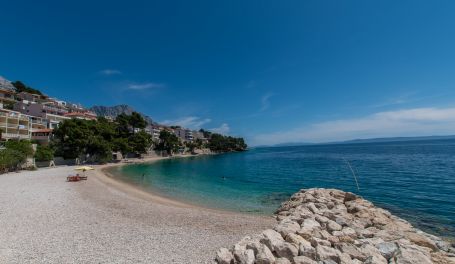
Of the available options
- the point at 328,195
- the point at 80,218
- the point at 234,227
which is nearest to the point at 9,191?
the point at 80,218

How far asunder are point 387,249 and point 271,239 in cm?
437

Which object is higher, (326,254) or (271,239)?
(271,239)

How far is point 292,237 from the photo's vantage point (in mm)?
9750

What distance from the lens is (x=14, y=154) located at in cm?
4109

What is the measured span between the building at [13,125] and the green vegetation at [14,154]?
500 inches

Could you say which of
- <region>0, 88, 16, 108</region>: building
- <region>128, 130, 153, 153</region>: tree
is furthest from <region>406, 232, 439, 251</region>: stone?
<region>0, 88, 16, 108</region>: building

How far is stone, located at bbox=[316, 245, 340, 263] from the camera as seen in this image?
8.21m

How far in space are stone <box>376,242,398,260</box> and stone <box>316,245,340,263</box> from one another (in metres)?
1.90

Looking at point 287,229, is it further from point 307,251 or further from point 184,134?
point 184,134

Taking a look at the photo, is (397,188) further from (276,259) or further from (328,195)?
(276,259)

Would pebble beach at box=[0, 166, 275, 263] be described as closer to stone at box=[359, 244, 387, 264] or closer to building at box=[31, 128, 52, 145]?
stone at box=[359, 244, 387, 264]

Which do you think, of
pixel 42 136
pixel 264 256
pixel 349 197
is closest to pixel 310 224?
pixel 264 256

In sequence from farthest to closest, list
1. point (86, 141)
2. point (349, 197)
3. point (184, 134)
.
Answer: point (184, 134)
point (86, 141)
point (349, 197)

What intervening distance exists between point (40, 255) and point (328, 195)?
63.0 ft
